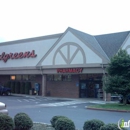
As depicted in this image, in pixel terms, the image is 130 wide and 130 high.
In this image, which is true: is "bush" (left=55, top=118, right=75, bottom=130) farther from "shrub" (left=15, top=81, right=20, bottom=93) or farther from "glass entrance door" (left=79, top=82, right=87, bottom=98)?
"shrub" (left=15, top=81, right=20, bottom=93)

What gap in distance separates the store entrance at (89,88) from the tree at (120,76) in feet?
27.7

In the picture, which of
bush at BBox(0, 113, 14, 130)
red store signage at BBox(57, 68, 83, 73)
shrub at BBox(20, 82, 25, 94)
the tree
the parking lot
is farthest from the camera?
shrub at BBox(20, 82, 25, 94)

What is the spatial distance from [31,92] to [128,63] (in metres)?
18.3

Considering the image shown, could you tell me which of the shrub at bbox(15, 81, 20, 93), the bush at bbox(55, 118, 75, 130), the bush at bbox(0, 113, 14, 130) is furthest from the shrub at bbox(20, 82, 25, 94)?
the bush at bbox(55, 118, 75, 130)

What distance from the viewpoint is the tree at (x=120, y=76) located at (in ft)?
68.6

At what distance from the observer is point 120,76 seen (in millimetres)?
21266

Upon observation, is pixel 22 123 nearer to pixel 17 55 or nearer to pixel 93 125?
pixel 93 125

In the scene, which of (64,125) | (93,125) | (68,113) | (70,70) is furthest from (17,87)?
(93,125)

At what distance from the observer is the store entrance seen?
3036 cm

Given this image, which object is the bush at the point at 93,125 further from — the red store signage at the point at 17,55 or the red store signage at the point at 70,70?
the red store signage at the point at 17,55

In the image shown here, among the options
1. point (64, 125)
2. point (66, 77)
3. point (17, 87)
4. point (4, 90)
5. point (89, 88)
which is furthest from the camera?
point (17, 87)

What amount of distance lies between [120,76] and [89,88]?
Result: 398 inches

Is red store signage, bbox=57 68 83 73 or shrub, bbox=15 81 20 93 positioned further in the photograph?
shrub, bbox=15 81 20 93

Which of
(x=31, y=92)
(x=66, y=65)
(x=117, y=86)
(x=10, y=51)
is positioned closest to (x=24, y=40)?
(x=10, y=51)
